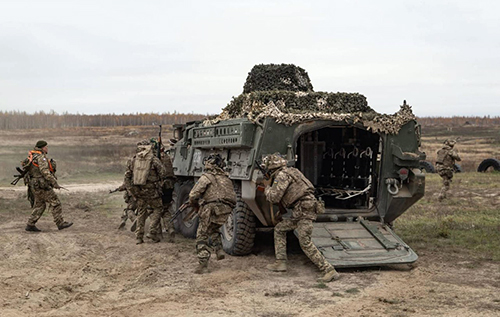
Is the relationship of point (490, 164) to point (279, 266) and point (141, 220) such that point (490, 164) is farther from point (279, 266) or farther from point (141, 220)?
point (279, 266)

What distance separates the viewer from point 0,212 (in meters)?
13.4

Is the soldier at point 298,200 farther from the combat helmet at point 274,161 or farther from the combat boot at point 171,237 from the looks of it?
the combat boot at point 171,237

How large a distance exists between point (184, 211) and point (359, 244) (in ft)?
13.5

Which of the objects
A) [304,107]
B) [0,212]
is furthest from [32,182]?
[304,107]

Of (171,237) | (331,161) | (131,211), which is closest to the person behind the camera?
(171,237)

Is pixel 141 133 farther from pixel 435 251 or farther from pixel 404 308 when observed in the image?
pixel 404 308

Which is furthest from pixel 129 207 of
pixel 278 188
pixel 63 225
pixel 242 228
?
pixel 278 188

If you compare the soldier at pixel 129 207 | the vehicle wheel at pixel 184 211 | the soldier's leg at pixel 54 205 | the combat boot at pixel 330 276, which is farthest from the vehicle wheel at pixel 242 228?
the soldier's leg at pixel 54 205

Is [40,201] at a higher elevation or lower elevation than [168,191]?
lower

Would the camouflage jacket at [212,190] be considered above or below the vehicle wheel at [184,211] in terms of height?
above

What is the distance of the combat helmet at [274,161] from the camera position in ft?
24.8

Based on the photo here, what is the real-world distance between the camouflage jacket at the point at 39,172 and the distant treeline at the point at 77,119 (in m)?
34.9

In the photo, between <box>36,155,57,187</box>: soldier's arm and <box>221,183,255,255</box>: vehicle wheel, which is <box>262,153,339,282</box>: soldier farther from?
<box>36,155,57,187</box>: soldier's arm

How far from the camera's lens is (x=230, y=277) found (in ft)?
24.2
